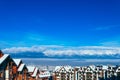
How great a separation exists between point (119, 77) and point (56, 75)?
31.3 metres

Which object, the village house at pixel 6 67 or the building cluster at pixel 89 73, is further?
the building cluster at pixel 89 73

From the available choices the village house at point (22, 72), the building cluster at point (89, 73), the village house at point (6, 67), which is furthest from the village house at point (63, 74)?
the village house at point (6, 67)

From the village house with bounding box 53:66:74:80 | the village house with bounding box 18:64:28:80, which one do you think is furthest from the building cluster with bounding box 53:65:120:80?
the village house with bounding box 18:64:28:80

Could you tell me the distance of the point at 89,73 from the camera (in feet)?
430

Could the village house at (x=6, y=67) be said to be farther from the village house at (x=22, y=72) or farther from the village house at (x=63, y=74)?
the village house at (x=63, y=74)

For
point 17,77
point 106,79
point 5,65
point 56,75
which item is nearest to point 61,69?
point 56,75

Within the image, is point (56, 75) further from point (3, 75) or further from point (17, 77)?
point (3, 75)

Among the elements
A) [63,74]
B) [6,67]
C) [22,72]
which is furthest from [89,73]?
[6,67]

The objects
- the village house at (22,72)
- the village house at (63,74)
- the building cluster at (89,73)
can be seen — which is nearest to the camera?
the village house at (22,72)

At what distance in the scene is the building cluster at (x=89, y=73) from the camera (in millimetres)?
127562

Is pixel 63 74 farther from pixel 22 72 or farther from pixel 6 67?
pixel 6 67

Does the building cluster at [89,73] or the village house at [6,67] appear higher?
the village house at [6,67]

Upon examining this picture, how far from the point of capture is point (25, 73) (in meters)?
64.9

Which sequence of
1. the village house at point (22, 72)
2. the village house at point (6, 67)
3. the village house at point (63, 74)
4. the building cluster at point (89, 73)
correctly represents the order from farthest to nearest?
1. the village house at point (63, 74)
2. the building cluster at point (89, 73)
3. the village house at point (22, 72)
4. the village house at point (6, 67)
